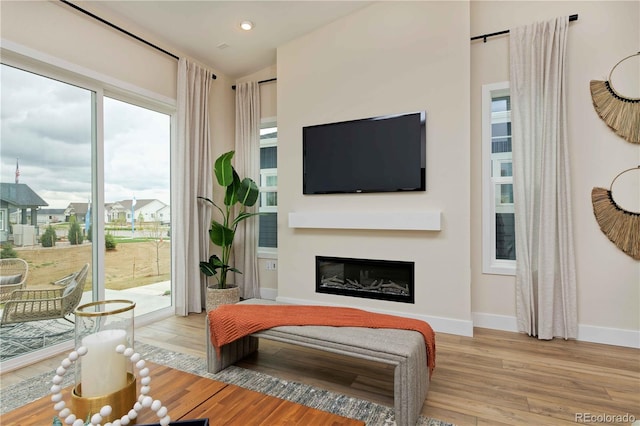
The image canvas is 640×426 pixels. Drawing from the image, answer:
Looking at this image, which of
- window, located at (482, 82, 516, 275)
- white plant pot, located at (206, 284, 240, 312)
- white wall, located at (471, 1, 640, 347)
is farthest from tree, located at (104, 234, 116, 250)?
white wall, located at (471, 1, 640, 347)

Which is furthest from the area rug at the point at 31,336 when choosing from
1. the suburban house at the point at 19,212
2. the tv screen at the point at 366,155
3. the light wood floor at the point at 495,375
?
the tv screen at the point at 366,155

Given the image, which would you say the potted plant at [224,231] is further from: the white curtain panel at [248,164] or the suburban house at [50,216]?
the suburban house at [50,216]

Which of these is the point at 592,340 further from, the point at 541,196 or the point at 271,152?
the point at 271,152

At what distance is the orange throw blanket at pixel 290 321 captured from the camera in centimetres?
206

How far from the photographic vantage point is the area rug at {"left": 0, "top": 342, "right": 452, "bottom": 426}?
1854 mm

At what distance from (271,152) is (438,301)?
269cm

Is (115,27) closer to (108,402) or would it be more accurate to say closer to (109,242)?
(109,242)

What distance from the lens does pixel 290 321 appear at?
214cm

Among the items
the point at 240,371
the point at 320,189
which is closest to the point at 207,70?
the point at 320,189

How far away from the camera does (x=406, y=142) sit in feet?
10.7

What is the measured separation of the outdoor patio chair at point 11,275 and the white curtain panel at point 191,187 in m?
1.30

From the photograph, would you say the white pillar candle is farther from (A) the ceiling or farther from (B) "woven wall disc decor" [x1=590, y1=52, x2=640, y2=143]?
(B) "woven wall disc decor" [x1=590, y1=52, x2=640, y2=143]

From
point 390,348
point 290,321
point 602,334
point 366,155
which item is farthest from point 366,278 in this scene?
point 602,334

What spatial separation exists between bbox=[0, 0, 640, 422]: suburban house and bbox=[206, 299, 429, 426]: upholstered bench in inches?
55.7
